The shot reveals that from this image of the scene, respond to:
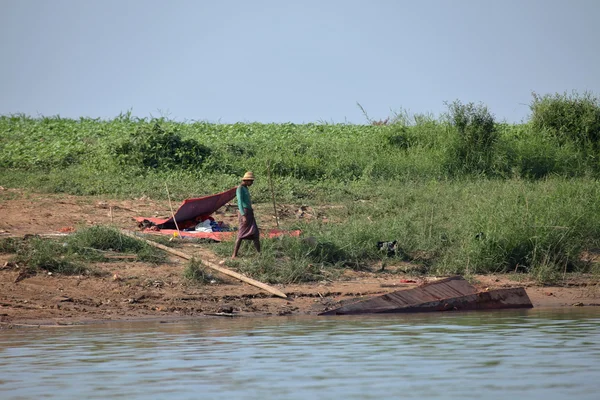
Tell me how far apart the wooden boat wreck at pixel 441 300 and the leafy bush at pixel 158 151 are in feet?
29.2

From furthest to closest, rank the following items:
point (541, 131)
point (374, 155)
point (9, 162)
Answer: point (541, 131) < point (374, 155) < point (9, 162)

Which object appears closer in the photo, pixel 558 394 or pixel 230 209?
pixel 558 394

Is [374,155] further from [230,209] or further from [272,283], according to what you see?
[272,283]

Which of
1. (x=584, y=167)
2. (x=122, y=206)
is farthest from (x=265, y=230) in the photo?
(x=584, y=167)

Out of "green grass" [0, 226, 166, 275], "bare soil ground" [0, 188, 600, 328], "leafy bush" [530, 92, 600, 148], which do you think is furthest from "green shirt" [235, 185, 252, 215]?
"leafy bush" [530, 92, 600, 148]

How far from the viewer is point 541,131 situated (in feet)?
72.4

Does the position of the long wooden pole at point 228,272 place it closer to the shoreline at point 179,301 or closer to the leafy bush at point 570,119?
the shoreline at point 179,301

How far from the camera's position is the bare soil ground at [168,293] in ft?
31.6

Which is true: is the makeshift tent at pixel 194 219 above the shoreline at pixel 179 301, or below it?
above

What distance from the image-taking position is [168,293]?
34.0 ft

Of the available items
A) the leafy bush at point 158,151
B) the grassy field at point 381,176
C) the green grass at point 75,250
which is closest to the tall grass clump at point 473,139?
the grassy field at point 381,176

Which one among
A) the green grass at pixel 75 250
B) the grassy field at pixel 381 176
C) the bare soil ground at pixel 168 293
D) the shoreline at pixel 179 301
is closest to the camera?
the shoreline at pixel 179 301

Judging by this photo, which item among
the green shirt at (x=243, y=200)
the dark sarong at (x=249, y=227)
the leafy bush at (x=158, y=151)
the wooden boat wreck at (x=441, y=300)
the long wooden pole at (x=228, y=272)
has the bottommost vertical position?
the wooden boat wreck at (x=441, y=300)

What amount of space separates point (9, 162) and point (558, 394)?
49.1ft
